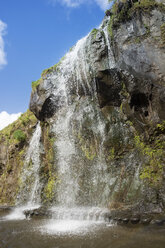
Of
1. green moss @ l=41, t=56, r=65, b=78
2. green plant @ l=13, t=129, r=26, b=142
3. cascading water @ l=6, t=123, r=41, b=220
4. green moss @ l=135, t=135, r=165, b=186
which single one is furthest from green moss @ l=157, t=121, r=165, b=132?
green plant @ l=13, t=129, r=26, b=142

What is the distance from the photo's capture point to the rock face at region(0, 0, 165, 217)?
732cm

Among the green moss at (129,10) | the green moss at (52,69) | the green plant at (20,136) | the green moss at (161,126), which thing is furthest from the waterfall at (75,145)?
the green plant at (20,136)

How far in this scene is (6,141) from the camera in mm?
16203

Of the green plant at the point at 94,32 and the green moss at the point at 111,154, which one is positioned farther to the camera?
the green plant at the point at 94,32

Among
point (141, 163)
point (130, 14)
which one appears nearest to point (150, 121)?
point (141, 163)

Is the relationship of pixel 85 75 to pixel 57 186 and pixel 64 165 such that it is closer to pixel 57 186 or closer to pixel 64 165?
pixel 64 165

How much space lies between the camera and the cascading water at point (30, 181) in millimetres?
10297

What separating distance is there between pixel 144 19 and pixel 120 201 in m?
7.90

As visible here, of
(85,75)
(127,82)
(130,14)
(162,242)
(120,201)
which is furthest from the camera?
(85,75)

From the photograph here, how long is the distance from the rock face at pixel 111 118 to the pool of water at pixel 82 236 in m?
1.14

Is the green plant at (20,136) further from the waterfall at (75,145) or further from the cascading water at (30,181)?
the waterfall at (75,145)

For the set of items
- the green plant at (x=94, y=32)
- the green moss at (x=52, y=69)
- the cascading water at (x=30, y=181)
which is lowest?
the cascading water at (x=30, y=181)

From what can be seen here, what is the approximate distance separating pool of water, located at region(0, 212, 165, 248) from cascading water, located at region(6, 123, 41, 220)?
12.3 feet

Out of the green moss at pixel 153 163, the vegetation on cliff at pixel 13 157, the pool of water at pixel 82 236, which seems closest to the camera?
the pool of water at pixel 82 236
